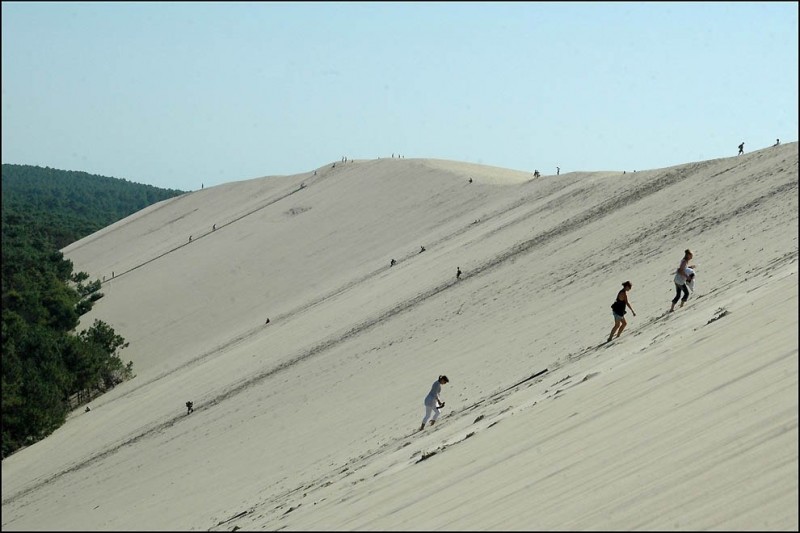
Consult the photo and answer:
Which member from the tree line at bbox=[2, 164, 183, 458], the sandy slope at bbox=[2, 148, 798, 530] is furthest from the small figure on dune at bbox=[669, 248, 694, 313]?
the tree line at bbox=[2, 164, 183, 458]

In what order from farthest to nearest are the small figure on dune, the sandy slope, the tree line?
the tree line, the small figure on dune, the sandy slope

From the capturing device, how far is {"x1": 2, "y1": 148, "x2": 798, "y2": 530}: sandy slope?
259 inches

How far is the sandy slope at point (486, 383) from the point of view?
6.58m

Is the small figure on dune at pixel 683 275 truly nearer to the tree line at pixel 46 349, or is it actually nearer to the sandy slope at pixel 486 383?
the sandy slope at pixel 486 383

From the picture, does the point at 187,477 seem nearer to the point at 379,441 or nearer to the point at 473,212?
the point at 379,441

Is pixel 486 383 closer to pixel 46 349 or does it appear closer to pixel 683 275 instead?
pixel 683 275

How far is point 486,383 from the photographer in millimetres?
14008

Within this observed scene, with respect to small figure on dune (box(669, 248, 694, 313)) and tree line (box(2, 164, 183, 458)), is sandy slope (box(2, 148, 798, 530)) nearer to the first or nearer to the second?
small figure on dune (box(669, 248, 694, 313))

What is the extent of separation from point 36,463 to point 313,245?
2579 centimetres

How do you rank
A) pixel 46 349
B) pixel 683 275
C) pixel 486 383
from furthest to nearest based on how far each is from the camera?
pixel 46 349
pixel 486 383
pixel 683 275

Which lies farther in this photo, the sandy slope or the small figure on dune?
the small figure on dune

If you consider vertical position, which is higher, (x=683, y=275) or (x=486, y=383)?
(x=683, y=275)

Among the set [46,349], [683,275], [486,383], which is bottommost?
[486,383]

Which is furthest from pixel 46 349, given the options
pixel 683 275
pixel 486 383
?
pixel 683 275
